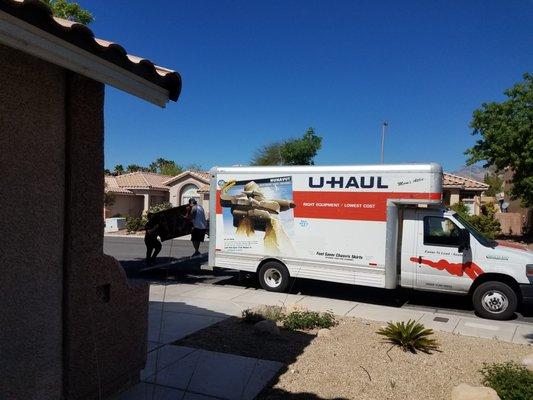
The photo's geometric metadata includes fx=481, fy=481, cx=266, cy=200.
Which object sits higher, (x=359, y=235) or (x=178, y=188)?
(x=178, y=188)

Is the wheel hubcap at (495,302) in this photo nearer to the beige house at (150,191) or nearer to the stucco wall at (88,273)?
the stucco wall at (88,273)

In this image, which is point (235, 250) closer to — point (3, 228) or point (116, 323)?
point (116, 323)

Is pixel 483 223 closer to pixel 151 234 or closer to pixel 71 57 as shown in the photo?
pixel 151 234

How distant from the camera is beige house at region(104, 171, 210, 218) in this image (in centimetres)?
3888

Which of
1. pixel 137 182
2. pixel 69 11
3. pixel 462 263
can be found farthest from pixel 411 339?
pixel 137 182

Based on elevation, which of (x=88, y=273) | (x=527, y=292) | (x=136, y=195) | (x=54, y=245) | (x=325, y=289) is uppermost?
(x=136, y=195)

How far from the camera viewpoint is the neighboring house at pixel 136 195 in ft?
135

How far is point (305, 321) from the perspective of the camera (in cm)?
745

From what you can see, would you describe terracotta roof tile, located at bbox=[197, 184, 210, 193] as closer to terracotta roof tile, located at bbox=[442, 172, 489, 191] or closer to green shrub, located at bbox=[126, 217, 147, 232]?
green shrub, located at bbox=[126, 217, 147, 232]

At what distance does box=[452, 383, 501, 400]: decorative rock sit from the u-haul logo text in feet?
17.2

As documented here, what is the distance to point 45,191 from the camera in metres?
3.62

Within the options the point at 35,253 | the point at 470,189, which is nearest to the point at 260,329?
the point at 35,253

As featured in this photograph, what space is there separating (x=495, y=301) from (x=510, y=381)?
431cm

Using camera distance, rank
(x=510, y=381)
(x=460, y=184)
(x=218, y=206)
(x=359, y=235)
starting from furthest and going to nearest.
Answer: (x=460, y=184), (x=218, y=206), (x=359, y=235), (x=510, y=381)
